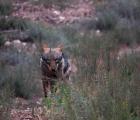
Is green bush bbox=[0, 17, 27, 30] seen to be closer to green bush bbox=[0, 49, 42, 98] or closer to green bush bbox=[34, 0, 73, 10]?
green bush bbox=[34, 0, 73, 10]

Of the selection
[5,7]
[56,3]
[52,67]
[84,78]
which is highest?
[84,78]

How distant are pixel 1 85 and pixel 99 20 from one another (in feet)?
28.6

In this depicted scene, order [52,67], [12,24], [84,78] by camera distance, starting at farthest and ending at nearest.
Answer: [12,24]
[52,67]
[84,78]

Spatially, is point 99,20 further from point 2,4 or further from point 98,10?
point 2,4

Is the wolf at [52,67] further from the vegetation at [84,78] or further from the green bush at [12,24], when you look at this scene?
the green bush at [12,24]

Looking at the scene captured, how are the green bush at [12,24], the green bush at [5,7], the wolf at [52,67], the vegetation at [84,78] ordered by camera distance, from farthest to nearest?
the green bush at [5,7] < the green bush at [12,24] < the wolf at [52,67] < the vegetation at [84,78]

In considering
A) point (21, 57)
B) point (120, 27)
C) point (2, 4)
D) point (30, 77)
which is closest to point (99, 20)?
point (120, 27)

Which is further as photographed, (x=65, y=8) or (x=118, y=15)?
(x=65, y=8)

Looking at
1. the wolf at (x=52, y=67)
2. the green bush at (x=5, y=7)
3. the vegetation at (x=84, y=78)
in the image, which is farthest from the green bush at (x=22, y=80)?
the green bush at (x=5, y=7)

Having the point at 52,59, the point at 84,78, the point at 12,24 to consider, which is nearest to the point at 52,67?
the point at 52,59

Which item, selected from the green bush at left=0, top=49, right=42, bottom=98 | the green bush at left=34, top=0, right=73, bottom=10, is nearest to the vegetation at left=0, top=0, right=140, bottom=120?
the green bush at left=0, top=49, right=42, bottom=98

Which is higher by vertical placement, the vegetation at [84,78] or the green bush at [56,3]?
the vegetation at [84,78]

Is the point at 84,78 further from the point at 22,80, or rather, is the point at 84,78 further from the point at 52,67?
the point at 22,80

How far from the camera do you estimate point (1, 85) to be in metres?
9.15
